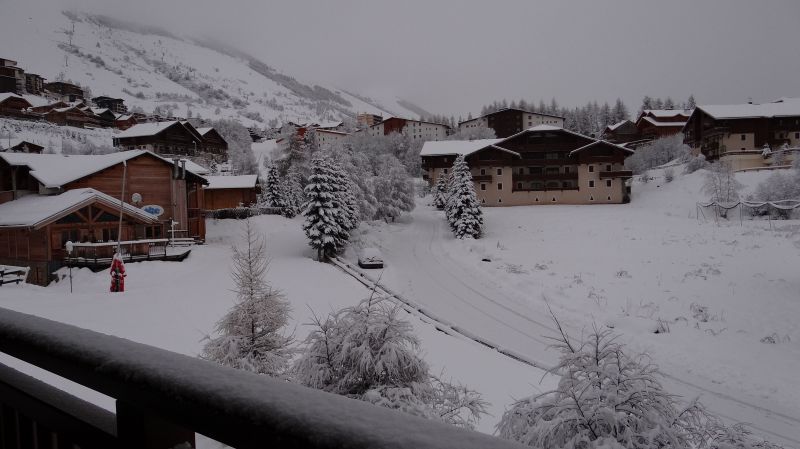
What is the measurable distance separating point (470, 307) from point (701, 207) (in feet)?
114

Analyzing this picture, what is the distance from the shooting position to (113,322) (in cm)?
1502

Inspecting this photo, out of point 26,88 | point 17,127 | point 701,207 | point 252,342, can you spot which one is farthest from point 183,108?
point 252,342

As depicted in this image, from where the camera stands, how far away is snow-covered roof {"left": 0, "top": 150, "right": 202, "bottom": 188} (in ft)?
96.3

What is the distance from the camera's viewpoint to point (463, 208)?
4328 cm

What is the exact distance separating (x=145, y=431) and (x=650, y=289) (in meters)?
27.6

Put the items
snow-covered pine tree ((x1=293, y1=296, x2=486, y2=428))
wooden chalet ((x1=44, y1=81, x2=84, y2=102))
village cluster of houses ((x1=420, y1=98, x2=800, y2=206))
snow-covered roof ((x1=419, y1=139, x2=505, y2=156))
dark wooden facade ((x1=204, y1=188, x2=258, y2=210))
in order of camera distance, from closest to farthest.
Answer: snow-covered pine tree ((x1=293, y1=296, x2=486, y2=428)) → dark wooden facade ((x1=204, y1=188, x2=258, y2=210)) → village cluster of houses ((x1=420, y1=98, x2=800, y2=206)) → snow-covered roof ((x1=419, y1=139, x2=505, y2=156)) → wooden chalet ((x1=44, y1=81, x2=84, y2=102))

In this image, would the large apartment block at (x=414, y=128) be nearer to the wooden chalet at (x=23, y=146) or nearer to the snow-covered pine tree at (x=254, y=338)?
the wooden chalet at (x=23, y=146)

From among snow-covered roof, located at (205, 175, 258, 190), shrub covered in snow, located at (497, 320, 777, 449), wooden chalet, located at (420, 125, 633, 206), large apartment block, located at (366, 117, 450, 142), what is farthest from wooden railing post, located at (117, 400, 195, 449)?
large apartment block, located at (366, 117, 450, 142)

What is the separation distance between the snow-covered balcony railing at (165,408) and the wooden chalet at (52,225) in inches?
1120

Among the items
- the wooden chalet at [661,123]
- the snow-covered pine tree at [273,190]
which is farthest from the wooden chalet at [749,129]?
the snow-covered pine tree at [273,190]

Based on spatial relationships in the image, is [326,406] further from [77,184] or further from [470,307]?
[77,184]

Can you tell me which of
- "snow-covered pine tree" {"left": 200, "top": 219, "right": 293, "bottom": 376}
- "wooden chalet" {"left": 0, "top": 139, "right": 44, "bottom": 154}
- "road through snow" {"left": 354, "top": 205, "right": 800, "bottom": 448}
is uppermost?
"wooden chalet" {"left": 0, "top": 139, "right": 44, "bottom": 154}

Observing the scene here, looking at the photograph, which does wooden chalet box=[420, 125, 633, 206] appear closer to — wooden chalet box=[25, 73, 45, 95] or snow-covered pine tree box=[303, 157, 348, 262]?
snow-covered pine tree box=[303, 157, 348, 262]

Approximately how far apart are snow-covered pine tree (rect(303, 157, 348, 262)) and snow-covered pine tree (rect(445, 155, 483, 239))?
1216 cm
